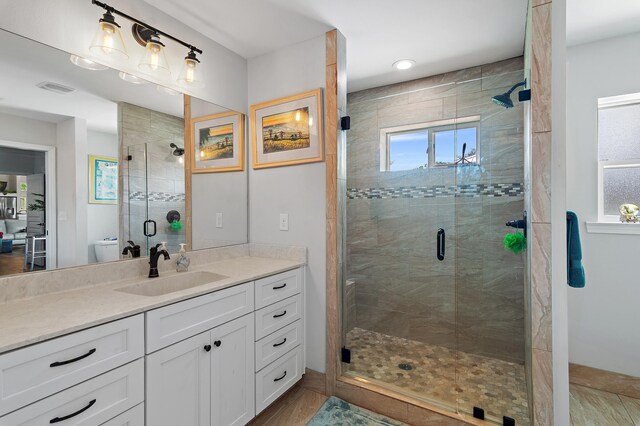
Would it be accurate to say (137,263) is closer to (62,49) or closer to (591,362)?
(62,49)

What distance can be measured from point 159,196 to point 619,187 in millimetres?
3223

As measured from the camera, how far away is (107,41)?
1545 mm

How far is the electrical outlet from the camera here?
2277 mm

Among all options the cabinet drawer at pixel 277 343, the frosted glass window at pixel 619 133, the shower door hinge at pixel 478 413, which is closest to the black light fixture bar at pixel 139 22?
the cabinet drawer at pixel 277 343

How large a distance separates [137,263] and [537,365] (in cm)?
217

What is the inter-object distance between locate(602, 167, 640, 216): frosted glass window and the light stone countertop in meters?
2.57

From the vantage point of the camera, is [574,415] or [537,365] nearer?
[537,365]

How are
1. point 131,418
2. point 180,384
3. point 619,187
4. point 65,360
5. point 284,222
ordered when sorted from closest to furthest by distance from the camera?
point 65,360
point 131,418
point 180,384
point 619,187
point 284,222

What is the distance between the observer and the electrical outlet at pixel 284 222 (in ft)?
7.47

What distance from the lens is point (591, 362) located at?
2135 millimetres

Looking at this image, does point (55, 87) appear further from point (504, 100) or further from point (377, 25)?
point (504, 100)

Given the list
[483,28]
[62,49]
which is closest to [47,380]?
[62,49]

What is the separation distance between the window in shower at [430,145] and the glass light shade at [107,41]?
2120mm

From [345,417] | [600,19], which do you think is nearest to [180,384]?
[345,417]
